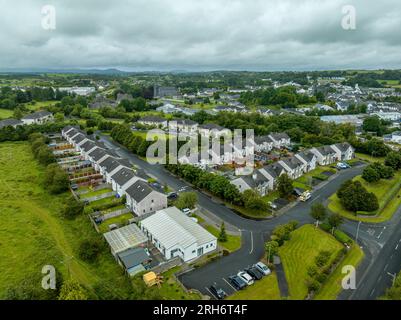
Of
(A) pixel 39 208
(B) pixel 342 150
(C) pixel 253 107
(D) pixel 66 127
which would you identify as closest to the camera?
(A) pixel 39 208

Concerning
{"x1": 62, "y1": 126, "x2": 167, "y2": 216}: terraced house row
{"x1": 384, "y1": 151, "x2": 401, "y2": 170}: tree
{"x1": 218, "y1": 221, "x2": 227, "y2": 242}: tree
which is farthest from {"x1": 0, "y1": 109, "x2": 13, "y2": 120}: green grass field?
{"x1": 384, "y1": 151, "x2": 401, "y2": 170}: tree

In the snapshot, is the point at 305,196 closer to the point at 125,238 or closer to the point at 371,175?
the point at 371,175

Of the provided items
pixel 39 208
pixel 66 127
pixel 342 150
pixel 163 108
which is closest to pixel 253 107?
pixel 163 108

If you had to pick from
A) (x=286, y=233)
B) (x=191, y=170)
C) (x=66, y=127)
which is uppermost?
(x=66, y=127)

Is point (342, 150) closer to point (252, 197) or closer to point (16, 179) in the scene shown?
point (252, 197)

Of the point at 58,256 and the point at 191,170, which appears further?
the point at 191,170
